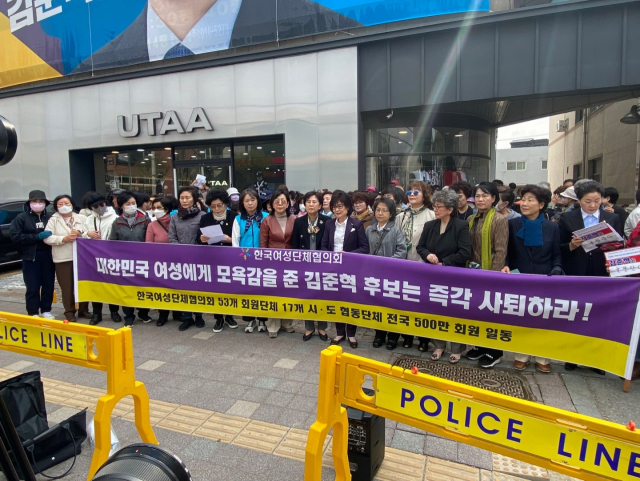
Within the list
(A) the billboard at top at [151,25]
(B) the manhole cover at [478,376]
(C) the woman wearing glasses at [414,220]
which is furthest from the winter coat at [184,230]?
(A) the billboard at top at [151,25]

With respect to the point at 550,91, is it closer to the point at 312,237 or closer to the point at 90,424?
the point at 312,237

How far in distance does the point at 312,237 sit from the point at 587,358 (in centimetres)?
324

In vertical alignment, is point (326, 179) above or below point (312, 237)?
above

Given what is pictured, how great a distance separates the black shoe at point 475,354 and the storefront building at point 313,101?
278 inches

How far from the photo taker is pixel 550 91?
997 centimetres

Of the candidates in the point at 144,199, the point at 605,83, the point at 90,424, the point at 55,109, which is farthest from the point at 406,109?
the point at 55,109

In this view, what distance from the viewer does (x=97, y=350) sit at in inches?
114

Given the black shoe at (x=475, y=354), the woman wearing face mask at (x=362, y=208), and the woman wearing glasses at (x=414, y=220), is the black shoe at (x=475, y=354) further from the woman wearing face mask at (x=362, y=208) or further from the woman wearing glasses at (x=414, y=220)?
A: the woman wearing face mask at (x=362, y=208)

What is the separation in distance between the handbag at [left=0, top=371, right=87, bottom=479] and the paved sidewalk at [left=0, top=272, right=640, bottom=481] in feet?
1.25

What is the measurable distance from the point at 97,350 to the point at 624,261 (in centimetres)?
462

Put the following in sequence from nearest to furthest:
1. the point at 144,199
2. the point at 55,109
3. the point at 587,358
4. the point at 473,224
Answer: the point at 587,358 → the point at 473,224 → the point at 144,199 → the point at 55,109

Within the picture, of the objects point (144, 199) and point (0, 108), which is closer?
point (144, 199)

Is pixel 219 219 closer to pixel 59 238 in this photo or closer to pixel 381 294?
pixel 59 238

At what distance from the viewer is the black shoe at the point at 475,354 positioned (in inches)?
192
